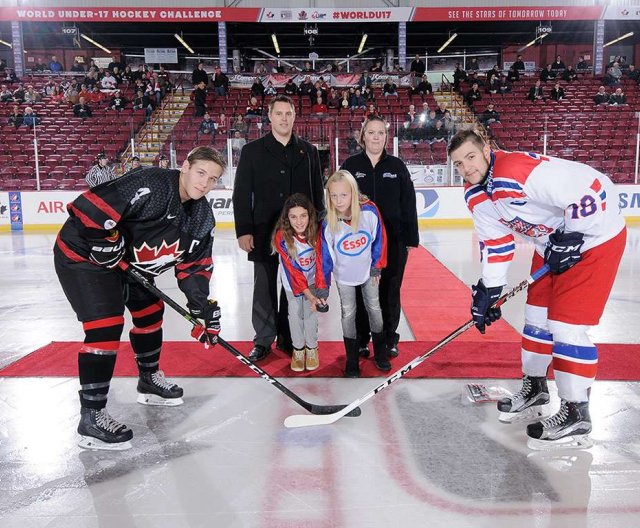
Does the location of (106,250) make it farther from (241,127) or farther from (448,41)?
(448,41)

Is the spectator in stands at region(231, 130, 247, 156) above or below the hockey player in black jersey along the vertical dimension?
above

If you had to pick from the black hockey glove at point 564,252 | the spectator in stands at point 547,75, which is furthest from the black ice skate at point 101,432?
the spectator in stands at point 547,75

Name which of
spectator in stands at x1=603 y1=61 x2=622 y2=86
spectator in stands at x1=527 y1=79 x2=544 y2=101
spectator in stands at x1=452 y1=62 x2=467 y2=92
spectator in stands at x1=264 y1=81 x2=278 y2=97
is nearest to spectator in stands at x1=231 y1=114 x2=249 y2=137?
spectator in stands at x1=264 y1=81 x2=278 y2=97

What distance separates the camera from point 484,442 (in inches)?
97.0

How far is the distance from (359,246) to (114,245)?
133cm

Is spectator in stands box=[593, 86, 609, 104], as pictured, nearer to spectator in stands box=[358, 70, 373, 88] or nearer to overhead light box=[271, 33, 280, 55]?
spectator in stands box=[358, 70, 373, 88]

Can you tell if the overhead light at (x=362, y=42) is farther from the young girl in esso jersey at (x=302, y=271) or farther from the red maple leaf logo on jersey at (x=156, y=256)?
the red maple leaf logo on jersey at (x=156, y=256)

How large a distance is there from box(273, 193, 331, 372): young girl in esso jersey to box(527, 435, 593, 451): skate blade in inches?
49.7

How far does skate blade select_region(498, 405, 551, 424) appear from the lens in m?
2.64

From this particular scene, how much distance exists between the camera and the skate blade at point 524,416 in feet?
8.67

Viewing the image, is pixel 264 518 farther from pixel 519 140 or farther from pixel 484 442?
pixel 519 140

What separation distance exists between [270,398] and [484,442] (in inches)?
42.0

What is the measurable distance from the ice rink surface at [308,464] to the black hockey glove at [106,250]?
2.59 feet

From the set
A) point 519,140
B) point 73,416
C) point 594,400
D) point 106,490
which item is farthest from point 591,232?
point 519,140
